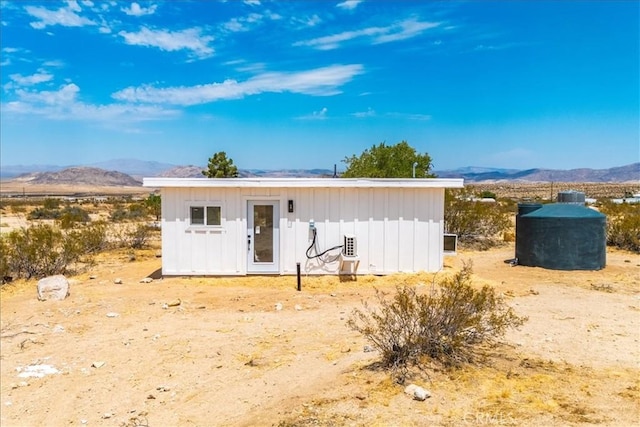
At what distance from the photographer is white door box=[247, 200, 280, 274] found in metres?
12.1

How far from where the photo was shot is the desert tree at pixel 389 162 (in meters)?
23.1

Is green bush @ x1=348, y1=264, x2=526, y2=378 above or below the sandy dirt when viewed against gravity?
above

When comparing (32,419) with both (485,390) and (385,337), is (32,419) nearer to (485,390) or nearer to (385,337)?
(385,337)

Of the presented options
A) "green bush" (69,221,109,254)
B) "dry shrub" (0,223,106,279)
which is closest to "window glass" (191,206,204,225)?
"dry shrub" (0,223,106,279)

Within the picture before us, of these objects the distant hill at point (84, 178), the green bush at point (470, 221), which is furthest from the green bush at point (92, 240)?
the distant hill at point (84, 178)

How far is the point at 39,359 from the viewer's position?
7184 mm

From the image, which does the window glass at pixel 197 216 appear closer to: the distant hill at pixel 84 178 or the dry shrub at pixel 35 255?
the dry shrub at pixel 35 255

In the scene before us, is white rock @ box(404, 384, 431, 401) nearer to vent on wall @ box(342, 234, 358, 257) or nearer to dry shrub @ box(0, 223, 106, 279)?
vent on wall @ box(342, 234, 358, 257)

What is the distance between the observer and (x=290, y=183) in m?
11.9

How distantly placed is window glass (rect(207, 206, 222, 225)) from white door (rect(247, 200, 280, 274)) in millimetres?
731

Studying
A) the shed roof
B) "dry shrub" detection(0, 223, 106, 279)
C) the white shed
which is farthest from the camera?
"dry shrub" detection(0, 223, 106, 279)

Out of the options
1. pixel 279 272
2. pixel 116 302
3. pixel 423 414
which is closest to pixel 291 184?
pixel 279 272

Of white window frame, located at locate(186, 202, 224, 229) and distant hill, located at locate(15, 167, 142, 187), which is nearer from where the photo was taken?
white window frame, located at locate(186, 202, 224, 229)

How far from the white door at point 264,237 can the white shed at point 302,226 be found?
24mm
